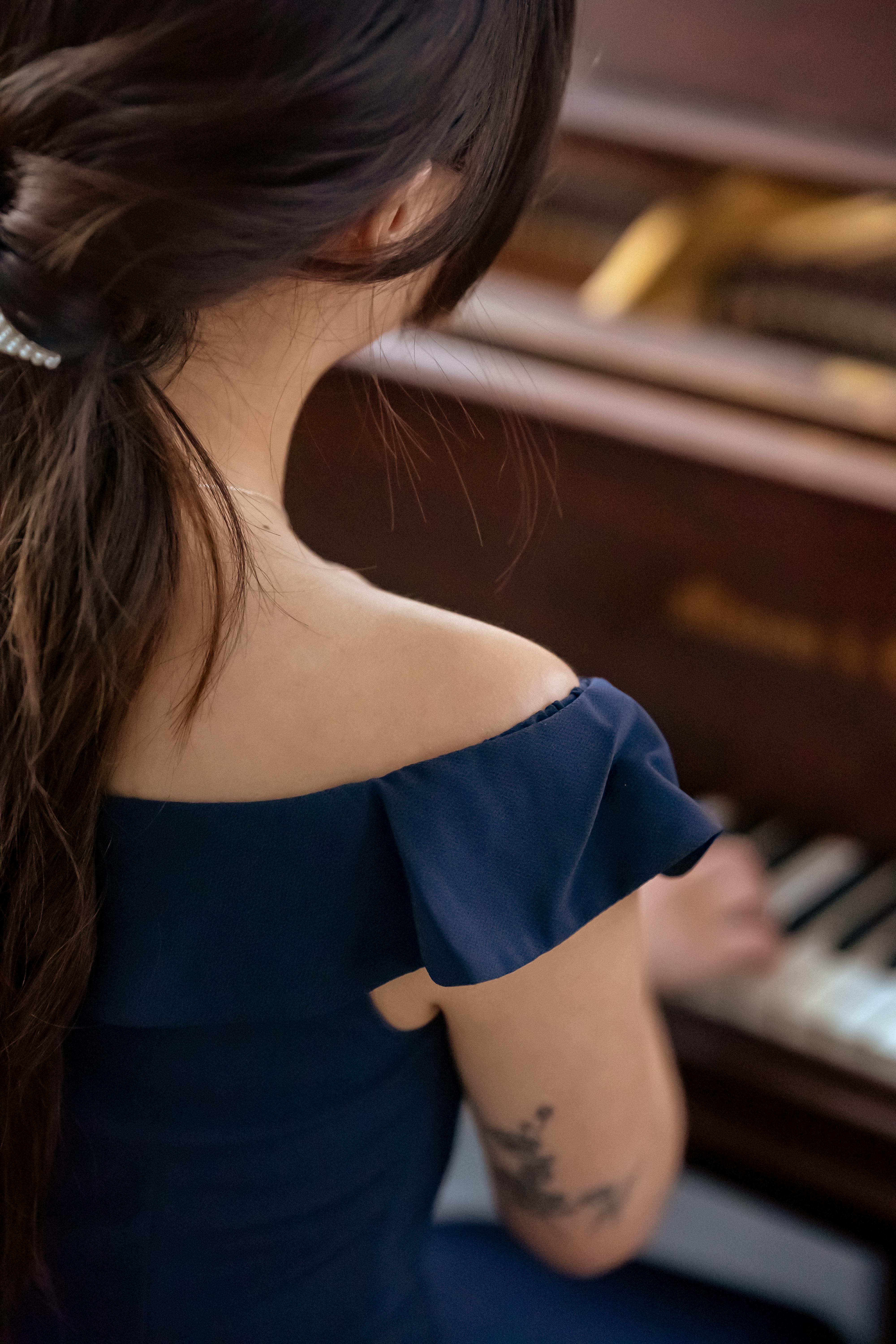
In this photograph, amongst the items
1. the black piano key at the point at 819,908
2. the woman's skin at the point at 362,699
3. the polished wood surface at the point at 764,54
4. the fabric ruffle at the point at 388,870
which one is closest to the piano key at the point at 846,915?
the black piano key at the point at 819,908

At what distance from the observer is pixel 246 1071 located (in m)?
0.74

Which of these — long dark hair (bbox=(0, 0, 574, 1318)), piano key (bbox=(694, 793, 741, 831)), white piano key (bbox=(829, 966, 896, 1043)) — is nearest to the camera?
long dark hair (bbox=(0, 0, 574, 1318))

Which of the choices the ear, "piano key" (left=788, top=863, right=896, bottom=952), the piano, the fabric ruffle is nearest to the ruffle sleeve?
the fabric ruffle

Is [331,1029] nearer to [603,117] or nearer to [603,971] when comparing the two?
[603,971]

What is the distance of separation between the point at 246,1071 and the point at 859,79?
1242 millimetres

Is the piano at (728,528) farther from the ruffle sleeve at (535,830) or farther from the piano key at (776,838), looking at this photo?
the ruffle sleeve at (535,830)

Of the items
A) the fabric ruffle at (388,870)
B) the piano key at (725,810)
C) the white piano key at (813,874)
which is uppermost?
the fabric ruffle at (388,870)

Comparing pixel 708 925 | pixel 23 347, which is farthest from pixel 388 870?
pixel 708 925

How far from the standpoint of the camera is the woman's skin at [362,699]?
24.6 inches

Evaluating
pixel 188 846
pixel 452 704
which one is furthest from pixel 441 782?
pixel 188 846

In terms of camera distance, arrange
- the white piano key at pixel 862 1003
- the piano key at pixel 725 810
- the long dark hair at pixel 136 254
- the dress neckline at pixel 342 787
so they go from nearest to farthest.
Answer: the long dark hair at pixel 136 254 → the dress neckline at pixel 342 787 → the white piano key at pixel 862 1003 → the piano key at pixel 725 810

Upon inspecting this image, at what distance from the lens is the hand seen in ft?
3.72

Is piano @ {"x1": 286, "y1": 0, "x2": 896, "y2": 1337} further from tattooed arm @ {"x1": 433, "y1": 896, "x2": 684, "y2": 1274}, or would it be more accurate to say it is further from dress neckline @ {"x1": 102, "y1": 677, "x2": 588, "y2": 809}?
dress neckline @ {"x1": 102, "y1": 677, "x2": 588, "y2": 809}

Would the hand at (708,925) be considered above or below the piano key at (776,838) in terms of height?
above
